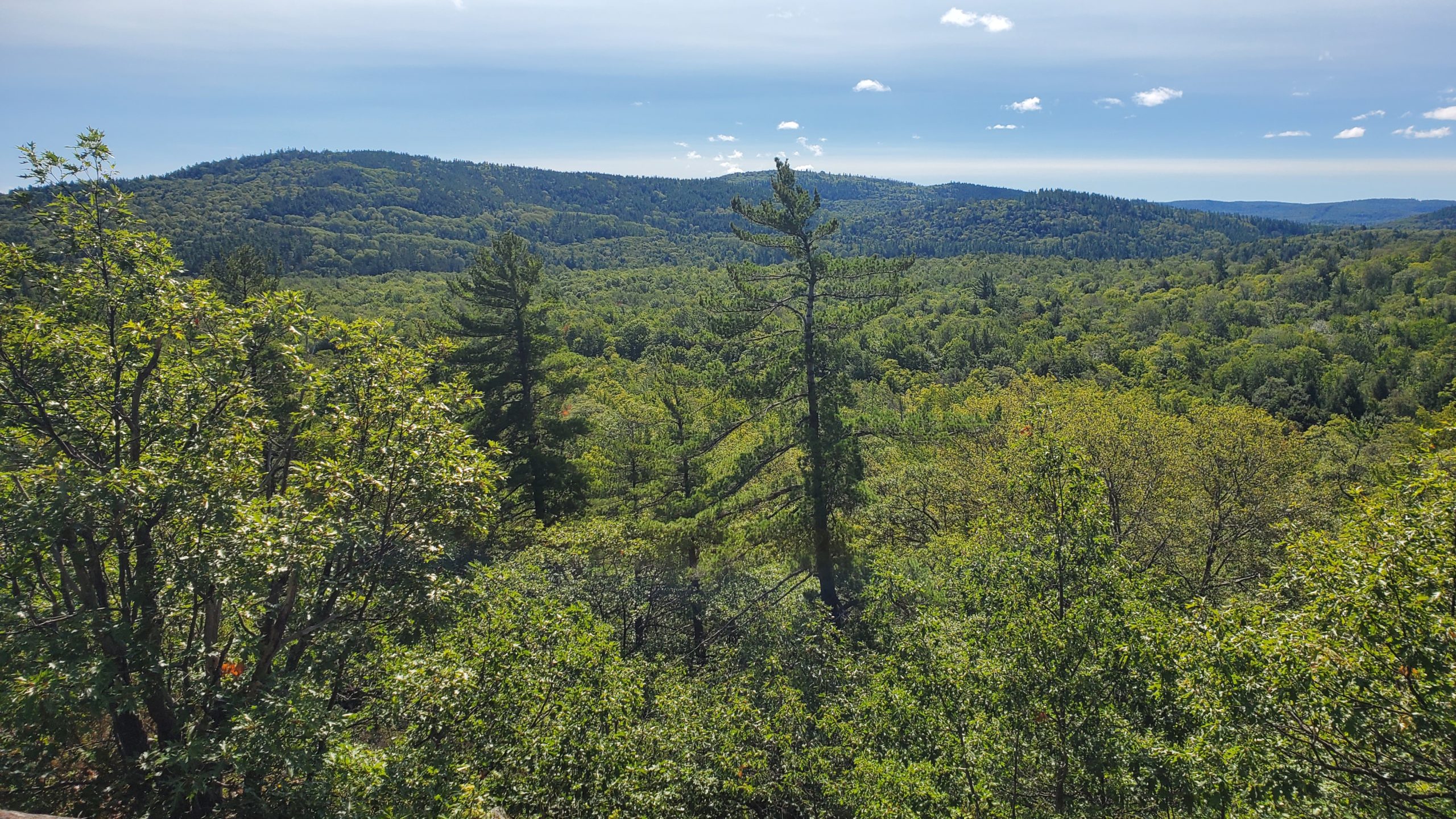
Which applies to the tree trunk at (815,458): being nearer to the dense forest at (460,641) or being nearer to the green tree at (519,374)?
the dense forest at (460,641)

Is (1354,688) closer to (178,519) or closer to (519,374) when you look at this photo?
(178,519)

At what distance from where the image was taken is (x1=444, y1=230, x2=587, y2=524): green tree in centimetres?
2186

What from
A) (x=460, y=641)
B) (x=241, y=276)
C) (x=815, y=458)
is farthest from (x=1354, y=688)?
(x=241, y=276)

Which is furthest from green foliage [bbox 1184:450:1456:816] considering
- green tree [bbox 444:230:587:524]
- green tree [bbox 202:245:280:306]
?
green tree [bbox 202:245:280:306]

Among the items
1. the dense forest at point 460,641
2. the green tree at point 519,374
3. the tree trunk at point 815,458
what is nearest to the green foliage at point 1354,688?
the dense forest at point 460,641

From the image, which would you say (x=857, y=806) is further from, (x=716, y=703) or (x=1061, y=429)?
(x=1061, y=429)

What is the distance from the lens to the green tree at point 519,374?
2186cm

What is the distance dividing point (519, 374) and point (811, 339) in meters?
11.2

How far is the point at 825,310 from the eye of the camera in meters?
17.5

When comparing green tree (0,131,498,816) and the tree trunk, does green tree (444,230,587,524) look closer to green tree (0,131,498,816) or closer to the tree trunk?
the tree trunk

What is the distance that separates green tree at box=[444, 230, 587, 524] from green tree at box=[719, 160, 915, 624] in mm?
7904

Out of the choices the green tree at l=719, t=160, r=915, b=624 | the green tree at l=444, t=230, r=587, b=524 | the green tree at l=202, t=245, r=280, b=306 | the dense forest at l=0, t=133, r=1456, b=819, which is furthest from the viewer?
the green tree at l=202, t=245, r=280, b=306

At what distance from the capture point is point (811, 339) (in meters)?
17.5

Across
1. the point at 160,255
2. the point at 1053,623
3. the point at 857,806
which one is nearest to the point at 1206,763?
the point at 1053,623
